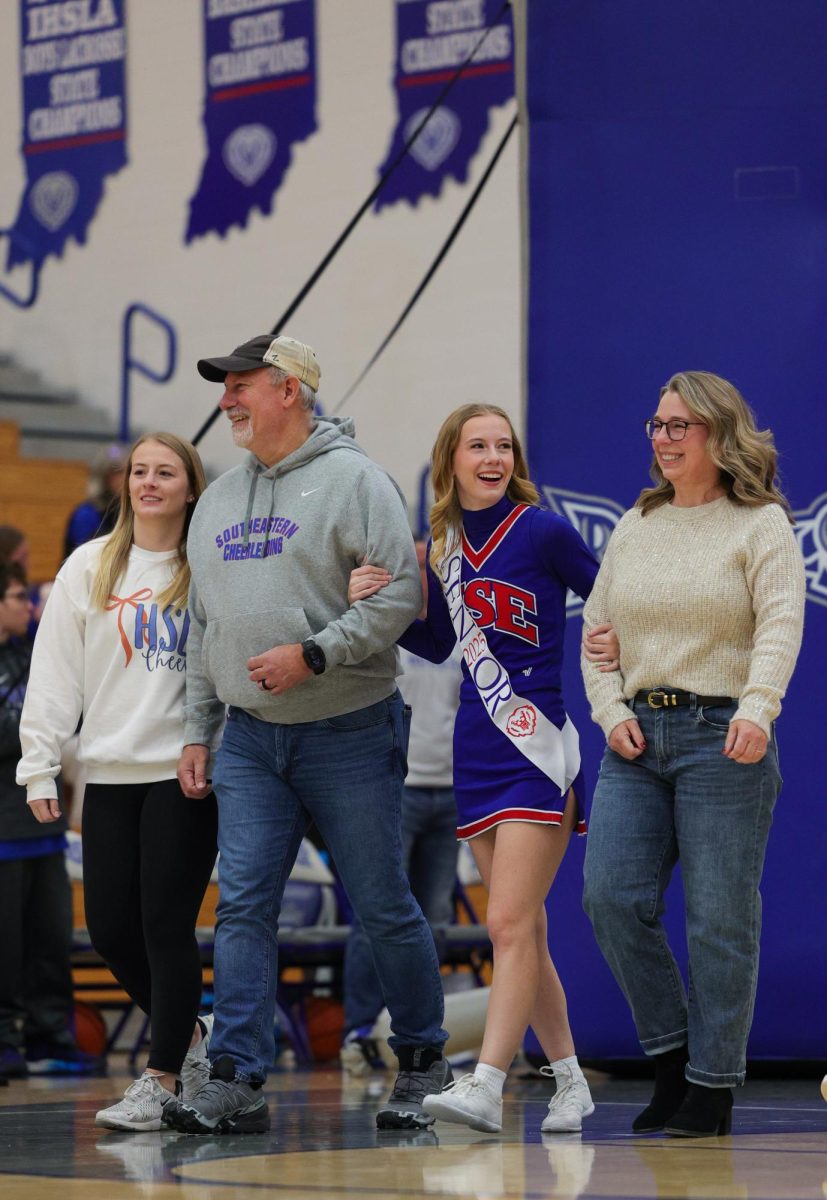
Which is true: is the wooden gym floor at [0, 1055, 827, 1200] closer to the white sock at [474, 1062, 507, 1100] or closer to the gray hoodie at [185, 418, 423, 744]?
the white sock at [474, 1062, 507, 1100]

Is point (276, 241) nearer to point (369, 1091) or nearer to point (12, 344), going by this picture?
point (12, 344)

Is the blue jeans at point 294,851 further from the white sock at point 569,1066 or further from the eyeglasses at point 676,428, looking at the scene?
the eyeglasses at point 676,428

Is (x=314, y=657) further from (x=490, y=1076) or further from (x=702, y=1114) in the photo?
(x=702, y=1114)

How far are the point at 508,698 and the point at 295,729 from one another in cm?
44

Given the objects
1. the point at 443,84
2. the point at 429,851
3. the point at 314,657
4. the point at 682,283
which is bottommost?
the point at 429,851

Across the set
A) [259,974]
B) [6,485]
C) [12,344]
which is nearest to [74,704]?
[259,974]

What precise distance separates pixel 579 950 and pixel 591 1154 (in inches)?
73.3

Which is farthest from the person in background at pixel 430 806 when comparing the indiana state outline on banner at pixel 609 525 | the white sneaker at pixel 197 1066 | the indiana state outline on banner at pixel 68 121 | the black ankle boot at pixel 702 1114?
the indiana state outline on banner at pixel 68 121

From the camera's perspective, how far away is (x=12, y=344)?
38.0ft

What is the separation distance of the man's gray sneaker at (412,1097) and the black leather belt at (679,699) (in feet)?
3.08

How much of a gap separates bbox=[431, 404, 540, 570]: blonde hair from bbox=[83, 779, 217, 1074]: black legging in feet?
2.47

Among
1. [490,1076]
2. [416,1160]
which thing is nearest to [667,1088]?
[490,1076]

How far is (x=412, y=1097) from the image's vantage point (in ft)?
13.1

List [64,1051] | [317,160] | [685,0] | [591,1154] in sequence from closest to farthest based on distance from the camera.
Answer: [591,1154] → [685,0] → [64,1051] → [317,160]
